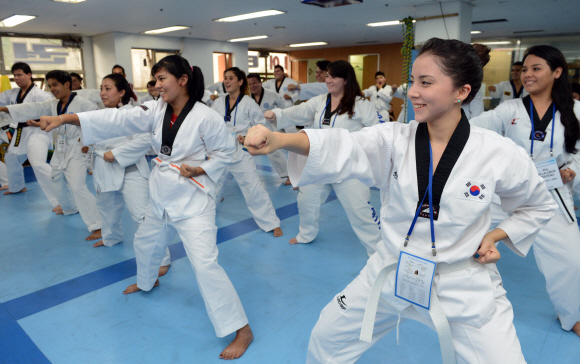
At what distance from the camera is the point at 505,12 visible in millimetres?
7105

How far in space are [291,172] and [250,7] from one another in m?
6.23

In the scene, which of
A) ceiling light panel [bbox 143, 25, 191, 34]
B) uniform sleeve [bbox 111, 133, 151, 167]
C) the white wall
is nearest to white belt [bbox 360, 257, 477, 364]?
uniform sleeve [bbox 111, 133, 151, 167]

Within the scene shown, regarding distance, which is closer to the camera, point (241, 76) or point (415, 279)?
point (415, 279)

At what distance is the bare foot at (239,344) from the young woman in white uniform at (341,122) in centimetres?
118

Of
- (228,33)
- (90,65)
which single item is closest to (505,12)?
(228,33)

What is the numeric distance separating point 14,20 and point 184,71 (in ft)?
24.7

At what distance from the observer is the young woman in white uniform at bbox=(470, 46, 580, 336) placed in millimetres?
1932

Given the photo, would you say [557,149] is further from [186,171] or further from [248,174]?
[248,174]

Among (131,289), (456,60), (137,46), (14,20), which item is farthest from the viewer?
(137,46)

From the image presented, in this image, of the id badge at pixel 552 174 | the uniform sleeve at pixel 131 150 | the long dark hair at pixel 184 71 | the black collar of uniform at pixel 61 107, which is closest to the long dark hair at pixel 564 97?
the id badge at pixel 552 174

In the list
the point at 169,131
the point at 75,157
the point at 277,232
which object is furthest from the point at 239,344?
the point at 75,157

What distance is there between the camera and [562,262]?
194cm

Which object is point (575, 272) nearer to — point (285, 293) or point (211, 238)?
point (285, 293)

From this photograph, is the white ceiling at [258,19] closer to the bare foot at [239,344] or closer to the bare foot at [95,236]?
the bare foot at [95,236]
